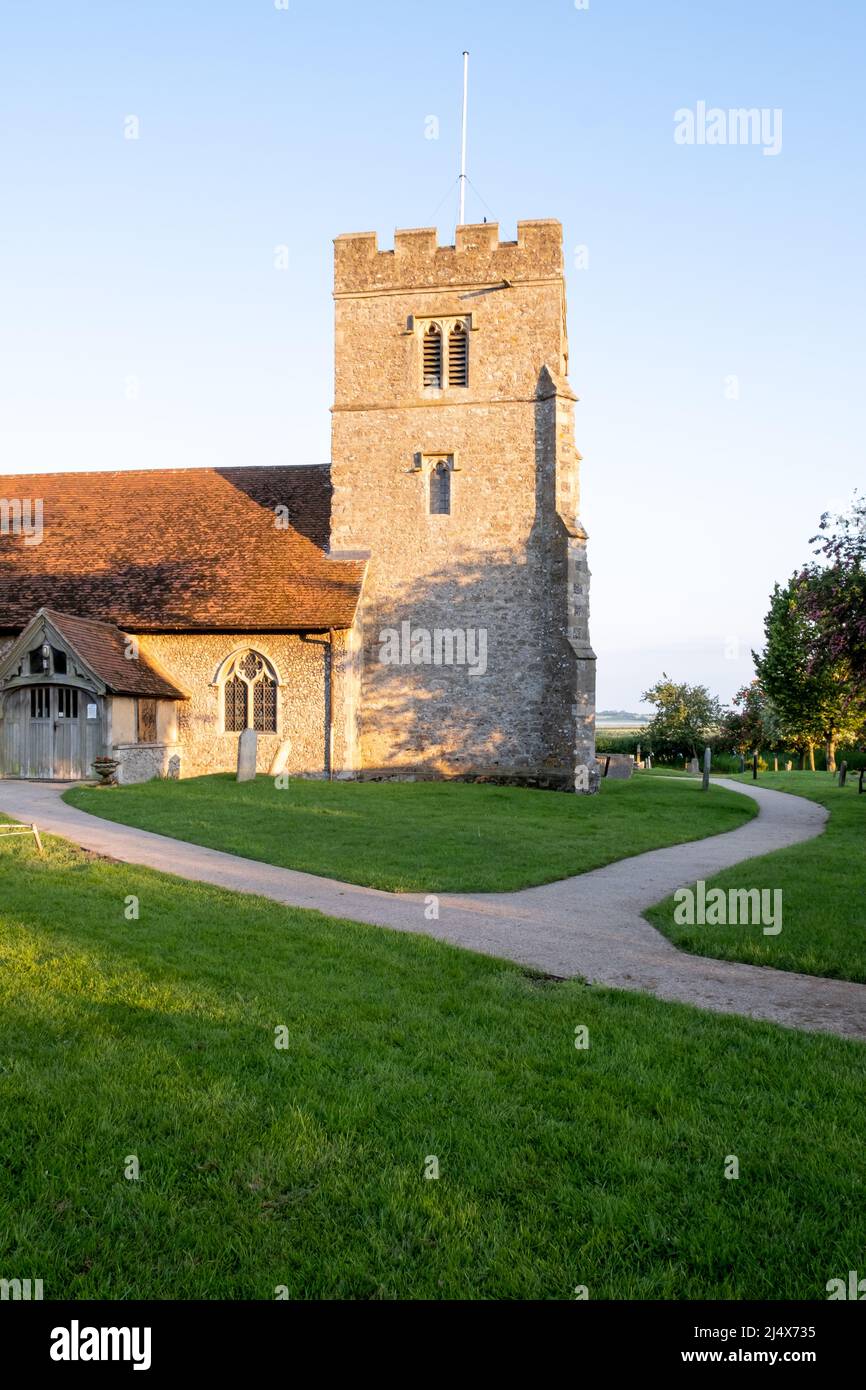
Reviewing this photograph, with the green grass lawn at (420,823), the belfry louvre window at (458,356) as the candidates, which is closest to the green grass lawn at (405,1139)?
the green grass lawn at (420,823)

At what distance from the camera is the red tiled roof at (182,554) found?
25422mm

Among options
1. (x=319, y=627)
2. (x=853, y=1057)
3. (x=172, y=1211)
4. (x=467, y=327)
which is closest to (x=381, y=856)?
(x=853, y=1057)

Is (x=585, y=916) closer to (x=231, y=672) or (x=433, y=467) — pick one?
(x=231, y=672)

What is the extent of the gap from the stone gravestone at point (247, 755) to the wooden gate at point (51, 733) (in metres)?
3.82

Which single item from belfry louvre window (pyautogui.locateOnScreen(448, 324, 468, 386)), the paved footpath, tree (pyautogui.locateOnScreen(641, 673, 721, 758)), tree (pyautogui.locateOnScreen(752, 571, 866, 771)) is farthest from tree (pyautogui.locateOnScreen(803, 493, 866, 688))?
tree (pyautogui.locateOnScreen(641, 673, 721, 758))

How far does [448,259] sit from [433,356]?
2.90 metres

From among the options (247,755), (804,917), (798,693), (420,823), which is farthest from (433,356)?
(798,693)

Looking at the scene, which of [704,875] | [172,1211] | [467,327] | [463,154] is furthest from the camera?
[463,154]

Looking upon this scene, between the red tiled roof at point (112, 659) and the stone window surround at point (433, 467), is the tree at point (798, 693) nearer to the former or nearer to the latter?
the stone window surround at point (433, 467)

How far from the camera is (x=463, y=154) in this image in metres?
29.1

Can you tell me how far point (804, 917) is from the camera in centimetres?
898

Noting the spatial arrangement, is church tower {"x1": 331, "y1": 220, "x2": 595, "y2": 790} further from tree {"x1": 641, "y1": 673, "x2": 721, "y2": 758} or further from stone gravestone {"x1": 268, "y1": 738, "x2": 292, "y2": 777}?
tree {"x1": 641, "y1": 673, "x2": 721, "y2": 758}
